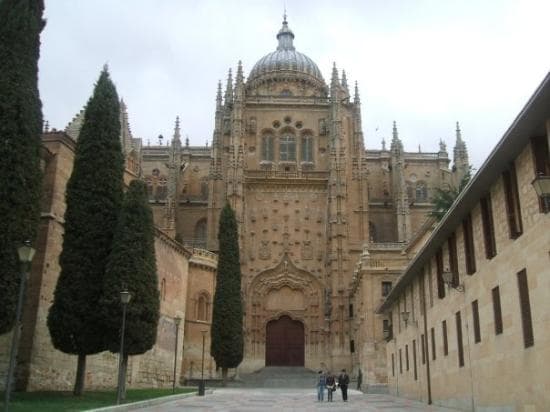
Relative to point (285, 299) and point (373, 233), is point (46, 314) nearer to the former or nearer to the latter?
point (285, 299)

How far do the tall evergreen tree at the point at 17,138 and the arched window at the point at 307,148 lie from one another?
1575 inches

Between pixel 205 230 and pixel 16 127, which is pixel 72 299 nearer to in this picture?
pixel 16 127

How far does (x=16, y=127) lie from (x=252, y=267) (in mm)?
35781

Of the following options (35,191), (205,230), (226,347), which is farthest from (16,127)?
(205,230)

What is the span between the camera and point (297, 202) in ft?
179

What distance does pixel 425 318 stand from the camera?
22922mm

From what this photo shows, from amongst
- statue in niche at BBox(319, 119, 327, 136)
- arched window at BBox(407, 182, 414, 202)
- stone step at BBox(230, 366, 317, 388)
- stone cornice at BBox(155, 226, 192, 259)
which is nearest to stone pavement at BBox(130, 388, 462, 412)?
stone cornice at BBox(155, 226, 192, 259)

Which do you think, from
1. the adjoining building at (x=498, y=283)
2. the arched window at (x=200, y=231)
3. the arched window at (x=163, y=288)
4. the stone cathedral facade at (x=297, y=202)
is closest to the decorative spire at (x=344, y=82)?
the stone cathedral facade at (x=297, y=202)

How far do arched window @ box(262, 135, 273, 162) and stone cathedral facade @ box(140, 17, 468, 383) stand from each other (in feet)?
0.30

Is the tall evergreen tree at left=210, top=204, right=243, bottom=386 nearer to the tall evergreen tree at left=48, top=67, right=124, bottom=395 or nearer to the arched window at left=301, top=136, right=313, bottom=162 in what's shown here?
the tall evergreen tree at left=48, top=67, right=124, bottom=395

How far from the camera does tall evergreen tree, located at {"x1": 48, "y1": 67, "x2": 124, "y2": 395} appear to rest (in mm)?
21516

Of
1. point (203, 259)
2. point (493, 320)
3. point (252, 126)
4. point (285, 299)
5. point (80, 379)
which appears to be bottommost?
point (80, 379)

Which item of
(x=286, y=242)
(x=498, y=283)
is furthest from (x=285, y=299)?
(x=498, y=283)

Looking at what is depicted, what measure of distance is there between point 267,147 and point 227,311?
75.3 ft
